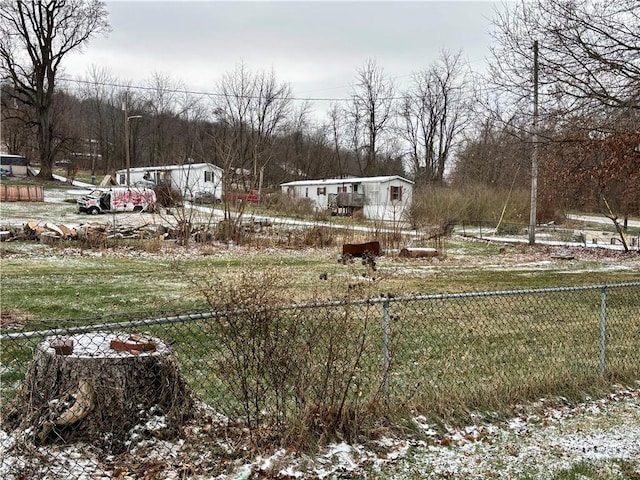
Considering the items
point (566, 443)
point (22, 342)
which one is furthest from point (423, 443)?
point (22, 342)

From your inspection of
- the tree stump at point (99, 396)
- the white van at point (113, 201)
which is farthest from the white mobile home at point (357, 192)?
the tree stump at point (99, 396)

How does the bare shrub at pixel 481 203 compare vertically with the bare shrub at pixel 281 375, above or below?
above

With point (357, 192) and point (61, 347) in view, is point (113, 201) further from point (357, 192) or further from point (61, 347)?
point (61, 347)

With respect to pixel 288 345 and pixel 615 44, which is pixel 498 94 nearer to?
pixel 615 44

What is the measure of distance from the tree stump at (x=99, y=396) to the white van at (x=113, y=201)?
28.3 m

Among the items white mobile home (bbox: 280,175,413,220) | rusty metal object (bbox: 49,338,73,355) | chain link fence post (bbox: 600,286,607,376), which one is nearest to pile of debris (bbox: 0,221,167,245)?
rusty metal object (bbox: 49,338,73,355)

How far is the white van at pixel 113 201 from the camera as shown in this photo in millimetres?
31078

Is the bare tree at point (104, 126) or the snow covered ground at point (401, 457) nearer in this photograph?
the snow covered ground at point (401, 457)

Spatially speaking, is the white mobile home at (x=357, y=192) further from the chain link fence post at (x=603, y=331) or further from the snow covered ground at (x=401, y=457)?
the snow covered ground at (x=401, y=457)

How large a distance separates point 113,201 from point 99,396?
98.9 feet

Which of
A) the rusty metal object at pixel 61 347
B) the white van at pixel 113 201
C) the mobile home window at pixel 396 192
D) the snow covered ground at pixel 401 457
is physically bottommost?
the snow covered ground at pixel 401 457

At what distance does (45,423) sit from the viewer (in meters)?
3.36

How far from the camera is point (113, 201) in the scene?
31469 mm

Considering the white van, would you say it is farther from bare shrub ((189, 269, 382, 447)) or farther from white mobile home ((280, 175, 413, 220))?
bare shrub ((189, 269, 382, 447))
